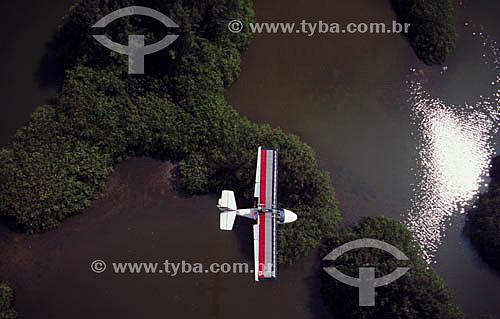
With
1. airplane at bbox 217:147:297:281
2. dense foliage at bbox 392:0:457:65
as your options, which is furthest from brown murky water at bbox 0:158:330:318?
dense foliage at bbox 392:0:457:65

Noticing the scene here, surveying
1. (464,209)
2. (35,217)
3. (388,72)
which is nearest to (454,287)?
(464,209)

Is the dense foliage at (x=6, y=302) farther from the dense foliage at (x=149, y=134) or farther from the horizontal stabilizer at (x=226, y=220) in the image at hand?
the horizontal stabilizer at (x=226, y=220)

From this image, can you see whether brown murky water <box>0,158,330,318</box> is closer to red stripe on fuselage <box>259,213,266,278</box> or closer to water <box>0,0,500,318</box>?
water <box>0,0,500,318</box>

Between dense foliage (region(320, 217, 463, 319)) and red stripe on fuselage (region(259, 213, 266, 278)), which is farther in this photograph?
dense foliage (region(320, 217, 463, 319))

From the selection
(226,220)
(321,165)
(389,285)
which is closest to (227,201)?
(226,220)

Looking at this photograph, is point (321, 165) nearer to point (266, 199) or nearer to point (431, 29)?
point (266, 199)

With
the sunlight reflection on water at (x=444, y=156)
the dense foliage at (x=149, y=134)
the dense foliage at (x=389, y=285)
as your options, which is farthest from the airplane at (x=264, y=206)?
the sunlight reflection on water at (x=444, y=156)

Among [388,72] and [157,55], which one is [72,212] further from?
[388,72]
